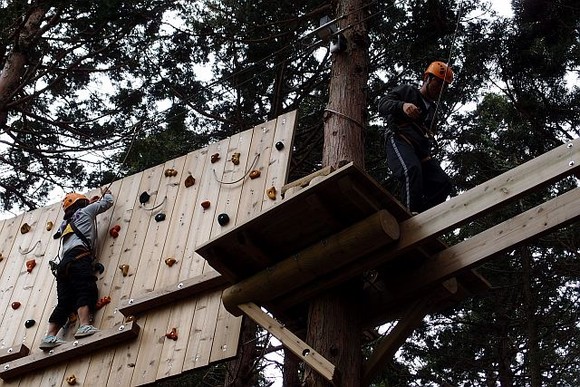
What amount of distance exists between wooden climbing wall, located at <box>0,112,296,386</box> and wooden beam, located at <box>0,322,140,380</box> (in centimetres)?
2

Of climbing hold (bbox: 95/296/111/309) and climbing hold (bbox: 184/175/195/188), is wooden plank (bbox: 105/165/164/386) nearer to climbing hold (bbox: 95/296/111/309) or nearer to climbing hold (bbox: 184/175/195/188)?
climbing hold (bbox: 95/296/111/309)

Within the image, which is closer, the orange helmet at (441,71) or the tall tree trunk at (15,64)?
the orange helmet at (441,71)

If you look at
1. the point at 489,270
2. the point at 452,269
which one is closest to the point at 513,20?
the point at 489,270

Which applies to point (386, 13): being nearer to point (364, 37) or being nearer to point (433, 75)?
point (364, 37)

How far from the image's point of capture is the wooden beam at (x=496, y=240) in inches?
192

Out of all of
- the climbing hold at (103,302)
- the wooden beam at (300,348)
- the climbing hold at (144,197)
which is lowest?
the wooden beam at (300,348)

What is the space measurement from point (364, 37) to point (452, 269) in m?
2.98

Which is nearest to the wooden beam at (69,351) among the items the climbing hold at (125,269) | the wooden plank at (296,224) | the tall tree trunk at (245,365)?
the climbing hold at (125,269)

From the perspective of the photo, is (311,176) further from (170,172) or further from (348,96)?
(170,172)

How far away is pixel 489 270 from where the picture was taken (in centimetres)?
1148

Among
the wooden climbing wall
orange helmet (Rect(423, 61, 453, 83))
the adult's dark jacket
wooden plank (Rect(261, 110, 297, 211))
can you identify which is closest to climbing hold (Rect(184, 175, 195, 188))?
the wooden climbing wall

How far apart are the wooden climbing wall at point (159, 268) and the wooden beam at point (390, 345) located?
3.30ft

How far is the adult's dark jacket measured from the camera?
6309mm

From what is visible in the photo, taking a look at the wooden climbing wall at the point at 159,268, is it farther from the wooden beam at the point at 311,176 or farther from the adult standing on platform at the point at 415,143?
the adult standing on platform at the point at 415,143
